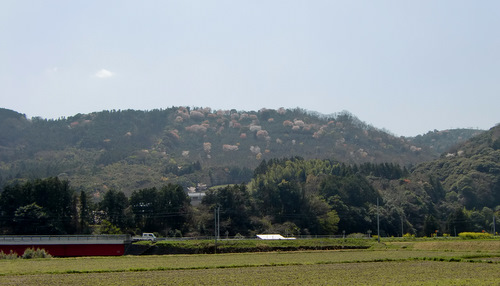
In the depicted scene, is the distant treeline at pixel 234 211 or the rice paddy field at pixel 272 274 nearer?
the rice paddy field at pixel 272 274

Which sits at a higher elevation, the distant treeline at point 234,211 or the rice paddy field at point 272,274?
the distant treeline at point 234,211

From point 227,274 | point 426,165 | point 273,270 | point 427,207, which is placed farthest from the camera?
point 426,165

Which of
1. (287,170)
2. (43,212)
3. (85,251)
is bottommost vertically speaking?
(85,251)

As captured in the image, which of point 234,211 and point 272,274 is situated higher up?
point 234,211

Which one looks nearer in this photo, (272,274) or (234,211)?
(272,274)

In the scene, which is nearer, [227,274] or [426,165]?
[227,274]

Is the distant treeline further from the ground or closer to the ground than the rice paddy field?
further from the ground

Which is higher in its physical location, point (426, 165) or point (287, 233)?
point (426, 165)

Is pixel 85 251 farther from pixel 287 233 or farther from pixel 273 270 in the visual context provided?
pixel 287 233

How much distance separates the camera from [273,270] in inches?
1420

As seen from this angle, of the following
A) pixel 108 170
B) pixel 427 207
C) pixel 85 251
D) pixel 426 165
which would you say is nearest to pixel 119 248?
pixel 85 251

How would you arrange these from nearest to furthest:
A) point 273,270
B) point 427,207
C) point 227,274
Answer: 1. point 227,274
2. point 273,270
3. point 427,207

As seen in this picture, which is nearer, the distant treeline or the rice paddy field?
the rice paddy field

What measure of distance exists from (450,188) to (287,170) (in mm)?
43911
